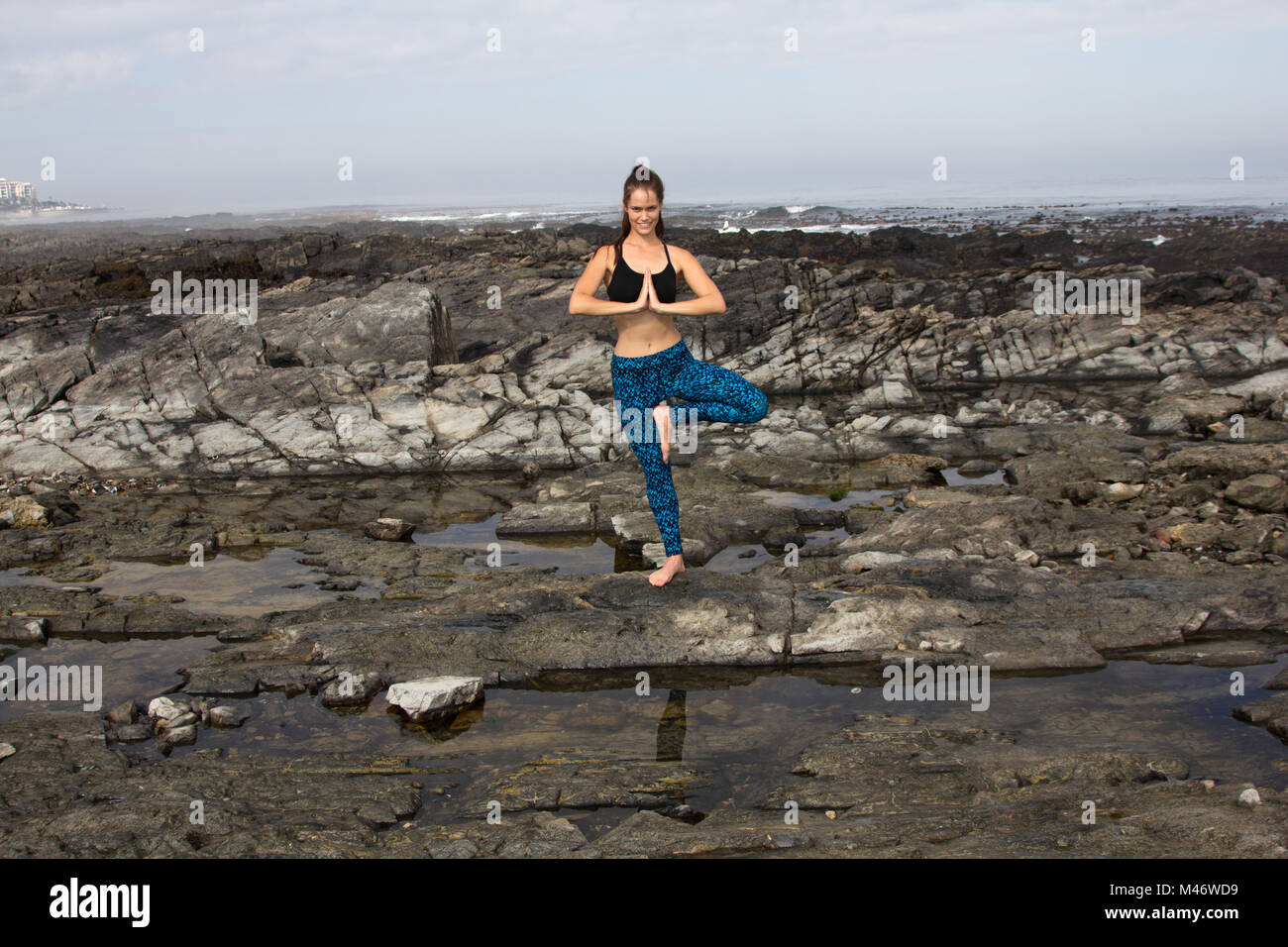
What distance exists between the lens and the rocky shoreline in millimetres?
4691

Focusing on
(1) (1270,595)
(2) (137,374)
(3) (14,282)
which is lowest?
(1) (1270,595)

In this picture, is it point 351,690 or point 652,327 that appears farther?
point 652,327

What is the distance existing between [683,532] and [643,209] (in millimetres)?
3726

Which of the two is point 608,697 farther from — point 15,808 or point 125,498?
point 125,498

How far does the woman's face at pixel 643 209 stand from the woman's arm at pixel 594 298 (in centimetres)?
29

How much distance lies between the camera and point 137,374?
13.9m

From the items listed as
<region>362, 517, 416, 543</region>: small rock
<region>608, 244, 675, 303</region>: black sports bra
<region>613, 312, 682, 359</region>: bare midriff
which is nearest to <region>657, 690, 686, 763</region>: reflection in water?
<region>613, 312, 682, 359</region>: bare midriff

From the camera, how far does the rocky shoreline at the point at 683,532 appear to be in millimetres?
4691

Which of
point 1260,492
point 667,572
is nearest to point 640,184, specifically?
point 667,572

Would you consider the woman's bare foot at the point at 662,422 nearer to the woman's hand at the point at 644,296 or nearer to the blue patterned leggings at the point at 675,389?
the blue patterned leggings at the point at 675,389

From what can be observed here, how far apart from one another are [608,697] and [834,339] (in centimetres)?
1227

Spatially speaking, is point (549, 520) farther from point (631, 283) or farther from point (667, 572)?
point (631, 283)

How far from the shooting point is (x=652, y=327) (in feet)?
21.3
